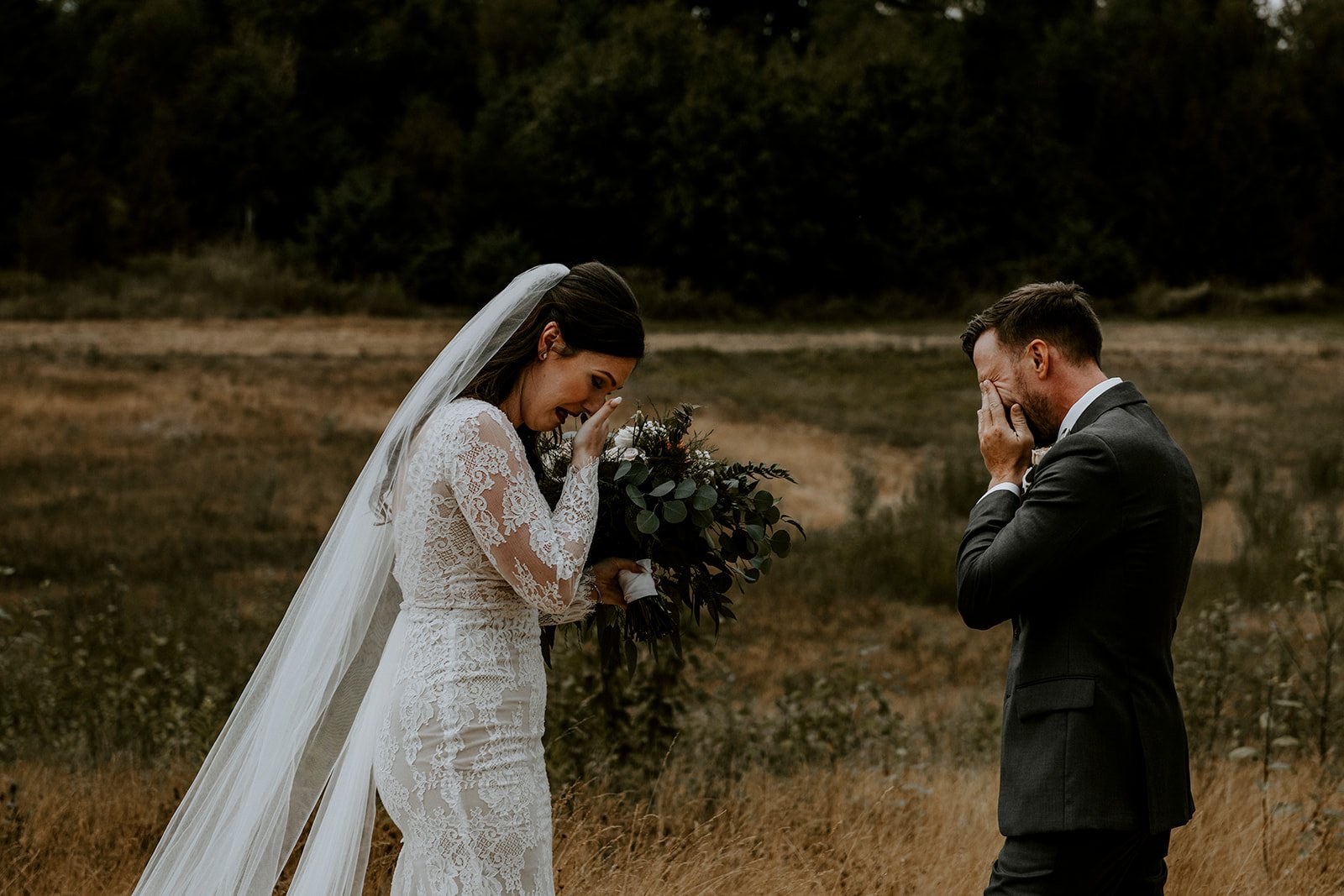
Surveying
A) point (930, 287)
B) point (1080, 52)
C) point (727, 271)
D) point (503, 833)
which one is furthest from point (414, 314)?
point (503, 833)

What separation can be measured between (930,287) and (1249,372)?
54.1 ft

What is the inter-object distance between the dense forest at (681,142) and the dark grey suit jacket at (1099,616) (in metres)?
30.0

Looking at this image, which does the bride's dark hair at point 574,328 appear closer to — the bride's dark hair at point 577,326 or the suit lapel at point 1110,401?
the bride's dark hair at point 577,326

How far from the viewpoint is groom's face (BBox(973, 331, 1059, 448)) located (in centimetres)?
287

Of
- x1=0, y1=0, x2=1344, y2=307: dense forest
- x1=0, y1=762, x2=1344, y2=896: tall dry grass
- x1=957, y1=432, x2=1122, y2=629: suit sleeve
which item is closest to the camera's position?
x1=957, y1=432, x2=1122, y2=629: suit sleeve

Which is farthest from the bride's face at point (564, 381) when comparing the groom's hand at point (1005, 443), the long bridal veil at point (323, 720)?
the groom's hand at point (1005, 443)

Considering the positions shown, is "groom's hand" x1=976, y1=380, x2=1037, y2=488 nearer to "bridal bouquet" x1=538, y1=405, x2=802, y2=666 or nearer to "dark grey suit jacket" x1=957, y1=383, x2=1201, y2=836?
"dark grey suit jacket" x1=957, y1=383, x2=1201, y2=836

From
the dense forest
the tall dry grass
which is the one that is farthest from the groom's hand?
the dense forest

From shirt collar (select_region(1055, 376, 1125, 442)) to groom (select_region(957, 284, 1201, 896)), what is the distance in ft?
0.34

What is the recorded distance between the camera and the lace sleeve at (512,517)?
2754mm

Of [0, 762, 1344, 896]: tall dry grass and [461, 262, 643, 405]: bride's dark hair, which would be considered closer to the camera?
[461, 262, 643, 405]: bride's dark hair

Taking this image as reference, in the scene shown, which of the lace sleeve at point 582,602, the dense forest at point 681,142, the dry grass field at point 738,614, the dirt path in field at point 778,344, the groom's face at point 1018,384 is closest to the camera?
the groom's face at point 1018,384

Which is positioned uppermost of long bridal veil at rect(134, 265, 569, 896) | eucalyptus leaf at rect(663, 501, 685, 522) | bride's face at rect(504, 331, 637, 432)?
bride's face at rect(504, 331, 637, 432)

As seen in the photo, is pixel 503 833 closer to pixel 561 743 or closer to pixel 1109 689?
pixel 1109 689
